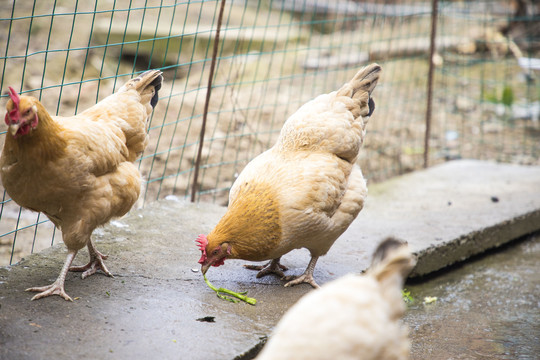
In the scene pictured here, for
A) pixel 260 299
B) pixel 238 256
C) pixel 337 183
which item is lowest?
pixel 260 299

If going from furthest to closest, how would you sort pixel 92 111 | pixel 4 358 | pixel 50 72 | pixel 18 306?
pixel 50 72 → pixel 92 111 → pixel 18 306 → pixel 4 358

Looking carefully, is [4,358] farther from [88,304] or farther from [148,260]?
[148,260]

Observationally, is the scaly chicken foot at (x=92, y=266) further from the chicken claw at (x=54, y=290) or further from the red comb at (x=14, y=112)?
the red comb at (x=14, y=112)

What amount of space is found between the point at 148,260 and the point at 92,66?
724 centimetres

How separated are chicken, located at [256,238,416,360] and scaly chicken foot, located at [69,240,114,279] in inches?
74.9

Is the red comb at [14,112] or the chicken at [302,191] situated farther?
the chicken at [302,191]

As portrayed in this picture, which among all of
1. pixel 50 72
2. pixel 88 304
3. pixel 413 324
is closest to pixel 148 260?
pixel 88 304

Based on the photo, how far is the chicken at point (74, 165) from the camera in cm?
325

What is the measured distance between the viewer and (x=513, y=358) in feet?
12.1

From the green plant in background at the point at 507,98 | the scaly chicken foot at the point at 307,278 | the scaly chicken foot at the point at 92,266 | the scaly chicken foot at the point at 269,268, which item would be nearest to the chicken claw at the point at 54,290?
the scaly chicken foot at the point at 92,266

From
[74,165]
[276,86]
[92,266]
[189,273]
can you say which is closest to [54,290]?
[92,266]

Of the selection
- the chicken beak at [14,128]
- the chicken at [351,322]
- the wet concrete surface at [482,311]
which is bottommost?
the wet concrete surface at [482,311]

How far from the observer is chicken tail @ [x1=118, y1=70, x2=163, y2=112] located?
4.27m

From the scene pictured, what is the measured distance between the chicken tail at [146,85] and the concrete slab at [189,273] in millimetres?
1041
